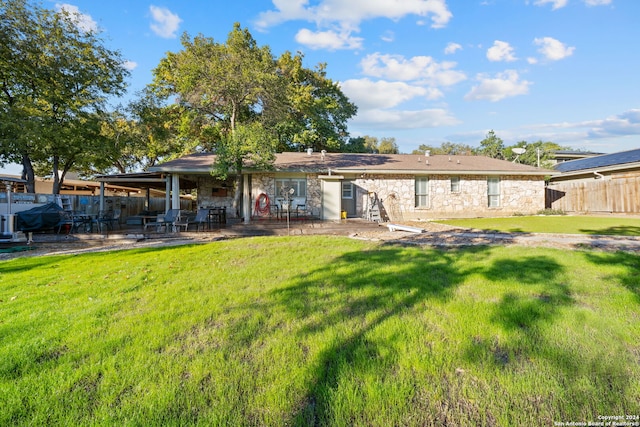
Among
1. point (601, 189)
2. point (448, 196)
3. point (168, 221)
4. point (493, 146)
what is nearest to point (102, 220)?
point (168, 221)

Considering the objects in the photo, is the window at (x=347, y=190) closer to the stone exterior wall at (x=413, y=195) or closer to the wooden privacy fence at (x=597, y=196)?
the stone exterior wall at (x=413, y=195)

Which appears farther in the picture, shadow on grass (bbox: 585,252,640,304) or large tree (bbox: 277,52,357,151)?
large tree (bbox: 277,52,357,151)

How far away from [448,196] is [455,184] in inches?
29.9

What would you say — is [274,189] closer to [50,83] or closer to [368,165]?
[368,165]

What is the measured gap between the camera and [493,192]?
15.6 metres

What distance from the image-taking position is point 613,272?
4582mm

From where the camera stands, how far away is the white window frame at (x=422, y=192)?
15.0 m

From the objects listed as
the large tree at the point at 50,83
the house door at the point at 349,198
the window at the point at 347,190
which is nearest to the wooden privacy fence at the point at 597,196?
the house door at the point at 349,198

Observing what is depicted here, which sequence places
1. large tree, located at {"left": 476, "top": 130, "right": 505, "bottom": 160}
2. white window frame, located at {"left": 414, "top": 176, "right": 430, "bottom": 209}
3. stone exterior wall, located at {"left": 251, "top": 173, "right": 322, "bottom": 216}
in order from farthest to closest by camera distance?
large tree, located at {"left": 476, "top": 130, "right": 505, "bottom": 160} → white window frame, located at {"left": 414, "top": 176, "right": 430, "bottom": 209} → stone exterior wall, located at {"left": 251, "top": 173, "right": 322, "bottom": 216}

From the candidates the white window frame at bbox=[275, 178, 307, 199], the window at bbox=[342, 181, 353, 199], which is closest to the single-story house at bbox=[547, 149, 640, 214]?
the window at bbox=[342, 181, 353, 199]

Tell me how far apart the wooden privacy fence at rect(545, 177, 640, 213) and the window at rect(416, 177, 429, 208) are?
30.3ft

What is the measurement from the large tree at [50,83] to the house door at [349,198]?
13.5 m

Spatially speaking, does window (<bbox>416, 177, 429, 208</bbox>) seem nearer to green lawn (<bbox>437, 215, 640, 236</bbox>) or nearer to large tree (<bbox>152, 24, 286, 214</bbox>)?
green lawn (<bbox>437, 215, 640, 236</bbox>)

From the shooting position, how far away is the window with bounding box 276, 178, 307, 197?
1407cm
